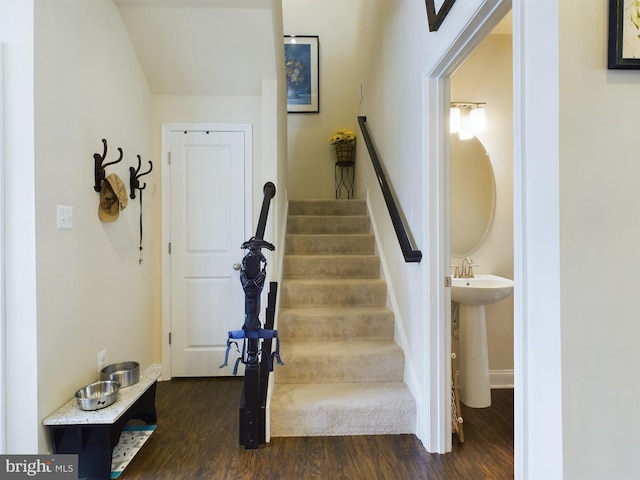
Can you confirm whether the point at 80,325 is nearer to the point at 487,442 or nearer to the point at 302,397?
the point at 302,397

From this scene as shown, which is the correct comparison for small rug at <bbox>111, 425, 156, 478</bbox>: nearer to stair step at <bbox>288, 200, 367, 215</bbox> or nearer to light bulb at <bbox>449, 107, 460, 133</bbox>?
stair step at <bbox>288, 200, 367, 215</bbox>

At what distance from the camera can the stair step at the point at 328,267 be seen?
285cm

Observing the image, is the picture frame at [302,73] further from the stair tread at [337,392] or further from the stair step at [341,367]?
the stair tread at [337,392]

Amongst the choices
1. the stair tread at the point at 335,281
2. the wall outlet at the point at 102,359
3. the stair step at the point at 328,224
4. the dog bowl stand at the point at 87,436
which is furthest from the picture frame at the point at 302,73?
the dog bowl stand at the point at 87,436

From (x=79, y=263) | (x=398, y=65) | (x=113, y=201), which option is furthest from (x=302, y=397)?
(x=398, y=65)

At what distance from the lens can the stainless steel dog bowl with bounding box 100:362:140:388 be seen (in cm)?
193

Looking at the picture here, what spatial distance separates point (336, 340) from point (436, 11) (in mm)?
2092

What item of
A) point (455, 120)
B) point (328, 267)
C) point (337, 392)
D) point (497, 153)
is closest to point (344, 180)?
point (328, 267)

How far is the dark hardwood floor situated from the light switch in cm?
129

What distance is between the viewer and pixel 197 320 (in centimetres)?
278

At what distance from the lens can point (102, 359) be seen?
A: 2.05 metres

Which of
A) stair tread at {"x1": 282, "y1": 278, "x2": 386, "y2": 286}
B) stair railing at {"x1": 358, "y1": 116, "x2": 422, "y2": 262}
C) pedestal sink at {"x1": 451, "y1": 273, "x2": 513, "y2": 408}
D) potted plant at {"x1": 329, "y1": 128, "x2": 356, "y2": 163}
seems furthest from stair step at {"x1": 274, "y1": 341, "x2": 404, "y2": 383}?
potted plant at {"x1": 329, "y1": 128, "x2": 356, "y2": 163}

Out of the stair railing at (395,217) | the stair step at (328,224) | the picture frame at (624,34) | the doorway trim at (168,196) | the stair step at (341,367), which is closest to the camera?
the picture frame at (624,34)

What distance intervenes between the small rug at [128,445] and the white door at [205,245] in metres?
0.81
